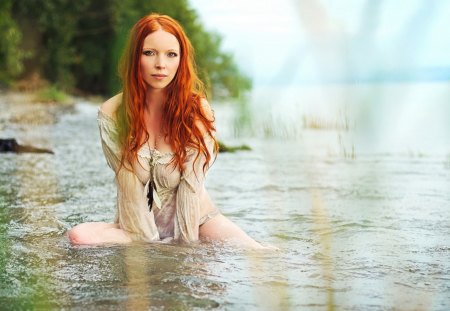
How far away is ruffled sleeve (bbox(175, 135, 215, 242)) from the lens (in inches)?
127

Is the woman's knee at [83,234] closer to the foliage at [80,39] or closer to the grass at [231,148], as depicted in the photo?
the grass at [231,148]

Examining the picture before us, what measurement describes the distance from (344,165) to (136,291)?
16.8 ft

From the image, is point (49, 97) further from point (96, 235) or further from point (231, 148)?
point (96, 235)

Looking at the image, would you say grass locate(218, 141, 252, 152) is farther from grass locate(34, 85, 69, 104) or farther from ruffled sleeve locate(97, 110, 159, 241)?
grass locate(34, 85, 69, 104)

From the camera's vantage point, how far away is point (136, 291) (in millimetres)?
2389

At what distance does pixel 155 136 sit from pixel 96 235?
1.61 feet

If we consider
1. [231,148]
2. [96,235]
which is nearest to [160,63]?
[96,235]

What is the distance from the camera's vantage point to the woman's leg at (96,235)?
3238 millimetres

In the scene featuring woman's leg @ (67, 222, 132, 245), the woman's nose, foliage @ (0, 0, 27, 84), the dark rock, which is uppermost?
foliage @ (0, 0, 27, 84)

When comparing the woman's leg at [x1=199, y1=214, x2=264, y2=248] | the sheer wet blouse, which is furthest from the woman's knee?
the woman's leg at [x1=199, y1=214, x2=264, y2=248]

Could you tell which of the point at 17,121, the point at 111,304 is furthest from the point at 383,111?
the point at 17,121

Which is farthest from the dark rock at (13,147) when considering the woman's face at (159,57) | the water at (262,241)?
the woman's face at (159,57)

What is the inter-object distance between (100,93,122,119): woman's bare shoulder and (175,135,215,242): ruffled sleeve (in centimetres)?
36

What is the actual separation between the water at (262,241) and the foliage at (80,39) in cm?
1361
